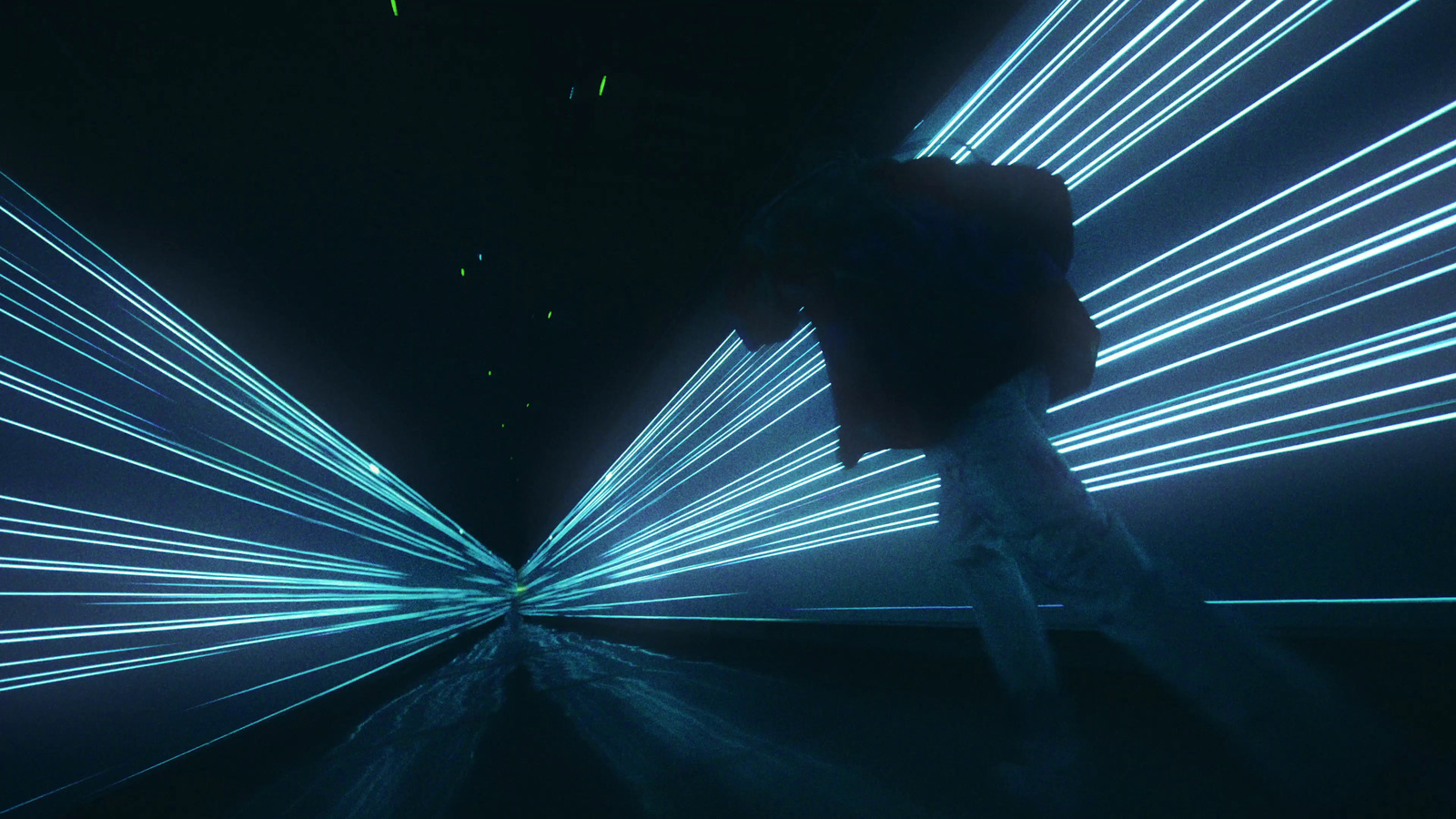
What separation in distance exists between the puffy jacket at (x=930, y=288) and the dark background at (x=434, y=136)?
493 mm

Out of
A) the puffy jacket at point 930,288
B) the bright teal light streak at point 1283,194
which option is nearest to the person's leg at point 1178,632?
the puffy jacket at point 930,288

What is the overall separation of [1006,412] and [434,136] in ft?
9.48

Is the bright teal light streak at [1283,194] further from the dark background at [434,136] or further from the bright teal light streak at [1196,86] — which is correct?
the dark background at [434,136]

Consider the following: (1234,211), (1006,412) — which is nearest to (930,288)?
(1006,412)

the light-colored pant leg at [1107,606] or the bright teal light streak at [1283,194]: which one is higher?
the bright teal light streak at [1283,194]

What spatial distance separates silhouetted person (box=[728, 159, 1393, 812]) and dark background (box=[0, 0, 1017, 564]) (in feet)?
1.74

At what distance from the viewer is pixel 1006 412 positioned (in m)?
1.17

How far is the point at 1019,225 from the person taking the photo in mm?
1268

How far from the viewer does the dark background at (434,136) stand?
2.21 meters

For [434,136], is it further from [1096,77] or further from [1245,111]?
[1245,111]

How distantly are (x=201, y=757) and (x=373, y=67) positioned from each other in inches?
125

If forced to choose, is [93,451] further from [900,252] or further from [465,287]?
[900,252]

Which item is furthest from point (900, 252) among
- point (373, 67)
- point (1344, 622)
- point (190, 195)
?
point (190, 195)

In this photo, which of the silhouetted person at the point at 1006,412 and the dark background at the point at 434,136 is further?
the dark background at the point at 434,136
